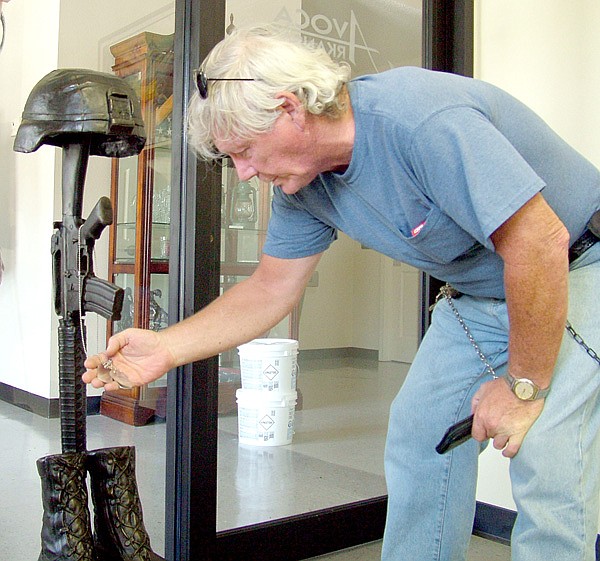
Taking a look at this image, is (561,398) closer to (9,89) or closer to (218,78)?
(218,78)

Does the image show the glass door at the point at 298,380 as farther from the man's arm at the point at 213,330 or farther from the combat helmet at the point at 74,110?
the combat helmet at the point at 74,110

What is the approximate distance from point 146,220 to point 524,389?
110cm

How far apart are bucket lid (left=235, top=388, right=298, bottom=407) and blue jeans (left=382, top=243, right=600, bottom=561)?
28.6 inches

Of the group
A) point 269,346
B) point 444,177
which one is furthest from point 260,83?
point 269,346

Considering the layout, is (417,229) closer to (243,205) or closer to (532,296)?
(532,296)

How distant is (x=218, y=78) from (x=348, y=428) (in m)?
1.53

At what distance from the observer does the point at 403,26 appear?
8.39 feet

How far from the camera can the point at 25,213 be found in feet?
5.94

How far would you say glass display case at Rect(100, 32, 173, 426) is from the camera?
1.92 m

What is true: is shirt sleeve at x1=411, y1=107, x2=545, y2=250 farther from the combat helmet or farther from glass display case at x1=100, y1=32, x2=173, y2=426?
glass display case at x1=100, y1=32, x2=173, y2=426

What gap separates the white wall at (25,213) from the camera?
1.77m

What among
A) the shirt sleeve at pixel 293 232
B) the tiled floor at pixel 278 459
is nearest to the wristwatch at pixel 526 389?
the shirt sleeve at pixel 293 232

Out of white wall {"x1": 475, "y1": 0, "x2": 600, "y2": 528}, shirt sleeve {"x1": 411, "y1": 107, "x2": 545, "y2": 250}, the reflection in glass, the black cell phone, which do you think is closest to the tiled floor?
white wall {"x1": 475, "y1": 0, "x2": 600, "y2": 528}

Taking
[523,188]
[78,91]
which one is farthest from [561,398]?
[78,91]
